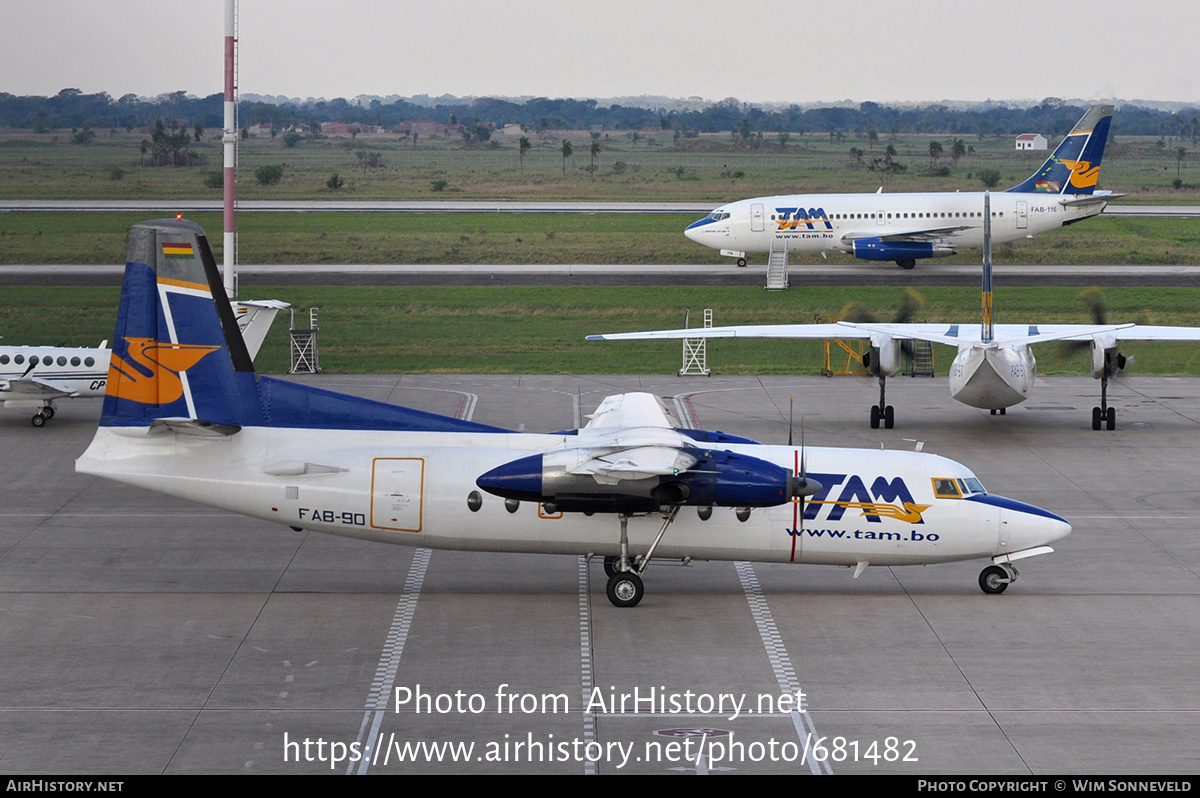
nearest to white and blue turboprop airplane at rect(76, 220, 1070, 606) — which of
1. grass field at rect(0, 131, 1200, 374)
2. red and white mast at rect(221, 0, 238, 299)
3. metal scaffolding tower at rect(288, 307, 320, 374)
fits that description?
red and white mast at rect(221, 0, 238, 299)

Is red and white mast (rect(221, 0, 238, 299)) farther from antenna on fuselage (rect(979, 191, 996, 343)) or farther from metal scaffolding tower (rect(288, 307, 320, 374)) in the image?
antenna on fuselage (rect(979, 191, 996, 343))

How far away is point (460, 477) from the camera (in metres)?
23.0

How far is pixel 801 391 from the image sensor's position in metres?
44.2

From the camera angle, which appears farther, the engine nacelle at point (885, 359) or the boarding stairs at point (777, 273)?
the boarding stairs at point (777, 273)

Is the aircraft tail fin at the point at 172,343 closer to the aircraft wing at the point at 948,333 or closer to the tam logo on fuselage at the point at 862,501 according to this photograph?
the tam logo on fuselage at the point at 862,501

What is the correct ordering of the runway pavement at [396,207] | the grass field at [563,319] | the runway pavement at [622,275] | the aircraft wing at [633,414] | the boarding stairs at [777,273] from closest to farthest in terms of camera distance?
the aircraft wing at [633,414] → the grass field at [563,319] → the boarding stairs at [777,273] → the runway pavement at [622,275] → the runway pavement at [396,207]

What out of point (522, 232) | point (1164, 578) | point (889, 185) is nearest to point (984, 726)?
point (1164, 578)

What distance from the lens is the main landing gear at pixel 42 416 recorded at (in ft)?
123

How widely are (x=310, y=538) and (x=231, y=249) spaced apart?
53.7 ft

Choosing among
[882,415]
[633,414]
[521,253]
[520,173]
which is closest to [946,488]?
[633,414]

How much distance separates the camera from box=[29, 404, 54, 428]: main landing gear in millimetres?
37500

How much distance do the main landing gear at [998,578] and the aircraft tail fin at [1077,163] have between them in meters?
57.1

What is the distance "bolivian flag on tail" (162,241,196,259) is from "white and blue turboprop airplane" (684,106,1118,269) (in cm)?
5657

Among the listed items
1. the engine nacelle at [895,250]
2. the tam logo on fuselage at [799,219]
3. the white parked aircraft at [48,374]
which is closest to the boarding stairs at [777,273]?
the tam logo on fuselage at [799,219]
